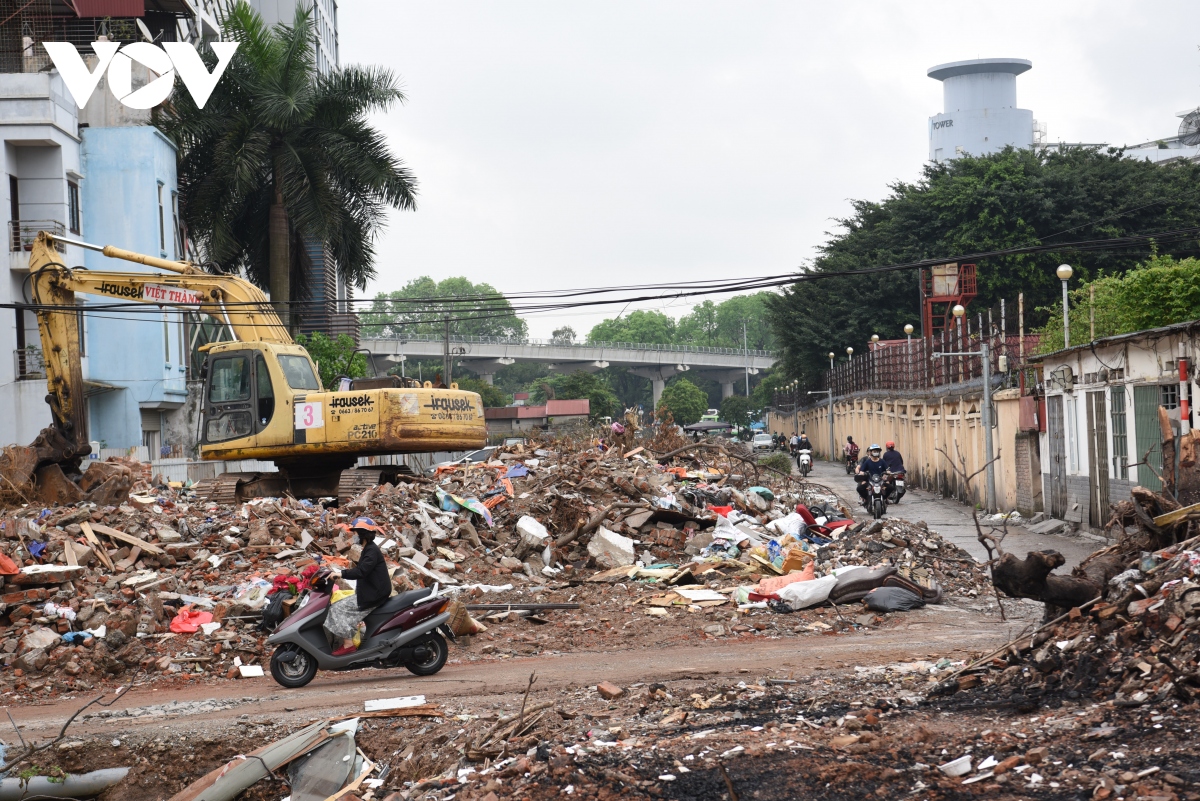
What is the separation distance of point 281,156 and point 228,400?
48.2 feet

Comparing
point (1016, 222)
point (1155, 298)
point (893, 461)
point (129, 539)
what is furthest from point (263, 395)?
point (1016, 222)

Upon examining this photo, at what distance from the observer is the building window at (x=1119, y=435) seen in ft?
61.4

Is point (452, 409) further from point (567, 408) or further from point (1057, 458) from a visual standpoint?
point (567, 408)

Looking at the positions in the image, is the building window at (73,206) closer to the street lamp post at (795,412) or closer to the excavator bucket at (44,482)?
the excavator bucket at (44,482)

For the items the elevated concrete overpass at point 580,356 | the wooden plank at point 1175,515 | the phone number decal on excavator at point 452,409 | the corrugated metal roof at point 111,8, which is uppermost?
the corrugated metal roof at point 111,8

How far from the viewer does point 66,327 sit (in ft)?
64.8

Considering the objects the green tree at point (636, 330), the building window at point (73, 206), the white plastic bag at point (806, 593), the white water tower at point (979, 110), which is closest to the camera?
the white plastic bag at point (806, 593)

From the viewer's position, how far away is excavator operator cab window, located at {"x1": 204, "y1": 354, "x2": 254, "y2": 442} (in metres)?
20.4

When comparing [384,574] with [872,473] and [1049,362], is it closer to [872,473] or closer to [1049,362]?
[872,473]

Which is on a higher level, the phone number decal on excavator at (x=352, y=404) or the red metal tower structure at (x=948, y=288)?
the red metal tower structure at (x=948, y=288)

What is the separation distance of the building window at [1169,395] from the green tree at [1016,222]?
3267cm

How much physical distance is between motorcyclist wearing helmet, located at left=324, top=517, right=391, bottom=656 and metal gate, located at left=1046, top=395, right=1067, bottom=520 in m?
15.6

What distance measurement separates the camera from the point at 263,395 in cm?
2033

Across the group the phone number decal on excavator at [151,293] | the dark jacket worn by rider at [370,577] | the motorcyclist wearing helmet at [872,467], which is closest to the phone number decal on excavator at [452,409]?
the phone number decal on excavator at [151,293]
